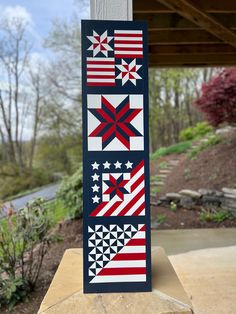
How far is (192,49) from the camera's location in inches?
178

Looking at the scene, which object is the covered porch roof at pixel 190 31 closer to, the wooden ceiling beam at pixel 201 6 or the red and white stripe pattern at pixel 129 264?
the wooden ceiling beam at pixel 201 6

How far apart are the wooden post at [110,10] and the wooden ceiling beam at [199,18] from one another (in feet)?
4.77

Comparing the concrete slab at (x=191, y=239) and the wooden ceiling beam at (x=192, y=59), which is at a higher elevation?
the wooden ceiling beam at (x=192, y=59)

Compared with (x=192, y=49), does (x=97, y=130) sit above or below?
below

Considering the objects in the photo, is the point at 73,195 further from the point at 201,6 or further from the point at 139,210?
the point at 139,210

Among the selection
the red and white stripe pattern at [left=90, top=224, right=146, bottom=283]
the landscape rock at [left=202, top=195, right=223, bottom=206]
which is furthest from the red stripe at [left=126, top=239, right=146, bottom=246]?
the landscape rock at [left=202, top=195, right=223, bottom=206]

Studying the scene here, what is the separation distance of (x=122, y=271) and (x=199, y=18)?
2.66 m

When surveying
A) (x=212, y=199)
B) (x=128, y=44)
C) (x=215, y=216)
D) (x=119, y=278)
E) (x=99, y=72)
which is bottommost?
(x=215, y=216)

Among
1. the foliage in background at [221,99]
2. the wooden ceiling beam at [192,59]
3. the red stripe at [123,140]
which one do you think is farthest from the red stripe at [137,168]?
the foliage in background at [221,99]

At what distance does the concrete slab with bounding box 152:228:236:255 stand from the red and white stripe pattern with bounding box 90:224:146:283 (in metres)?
2.22

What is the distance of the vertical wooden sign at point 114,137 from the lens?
5.38ft

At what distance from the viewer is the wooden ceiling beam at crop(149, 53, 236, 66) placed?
486 centimetres

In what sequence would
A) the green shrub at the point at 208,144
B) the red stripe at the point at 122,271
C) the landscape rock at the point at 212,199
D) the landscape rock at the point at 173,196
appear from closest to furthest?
the red stripe at the point at 122,271, the landscape rock at the point at 212,199, the landscape rock at the point at 173,196, the green shrub at the point at 208,144

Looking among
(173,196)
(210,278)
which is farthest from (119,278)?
(173,196)
